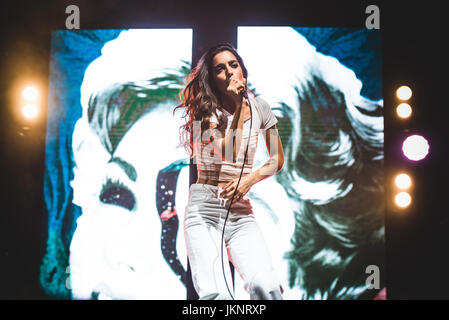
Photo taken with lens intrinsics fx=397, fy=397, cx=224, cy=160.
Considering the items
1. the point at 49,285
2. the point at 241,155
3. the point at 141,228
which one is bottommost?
the point at 49,285

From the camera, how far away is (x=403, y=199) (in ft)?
8.45

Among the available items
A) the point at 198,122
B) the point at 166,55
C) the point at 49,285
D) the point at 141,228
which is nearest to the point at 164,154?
the point at 198,122

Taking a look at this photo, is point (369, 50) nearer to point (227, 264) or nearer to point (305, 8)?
point (305, 8)

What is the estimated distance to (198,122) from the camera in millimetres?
2633

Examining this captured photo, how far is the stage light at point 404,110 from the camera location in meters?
2.62

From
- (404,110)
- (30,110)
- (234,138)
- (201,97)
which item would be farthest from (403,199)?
(30,110)

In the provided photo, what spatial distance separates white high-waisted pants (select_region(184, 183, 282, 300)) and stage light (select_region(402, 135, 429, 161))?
1.10 metres

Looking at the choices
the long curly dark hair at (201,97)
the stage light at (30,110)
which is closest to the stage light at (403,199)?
the long curly dark hair at (201,97)

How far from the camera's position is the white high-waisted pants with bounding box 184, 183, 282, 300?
97.0 inches

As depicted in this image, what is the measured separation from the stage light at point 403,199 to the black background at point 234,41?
42mm

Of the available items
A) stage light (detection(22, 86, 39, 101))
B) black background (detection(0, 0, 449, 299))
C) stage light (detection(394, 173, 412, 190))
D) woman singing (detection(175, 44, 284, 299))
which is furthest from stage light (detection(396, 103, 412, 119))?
stage light (detection(22, 86, 39, 101))

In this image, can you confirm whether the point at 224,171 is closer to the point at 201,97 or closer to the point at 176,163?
the point at 176,163

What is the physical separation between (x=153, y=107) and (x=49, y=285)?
135 centimetres

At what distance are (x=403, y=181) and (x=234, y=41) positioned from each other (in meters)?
1.45
